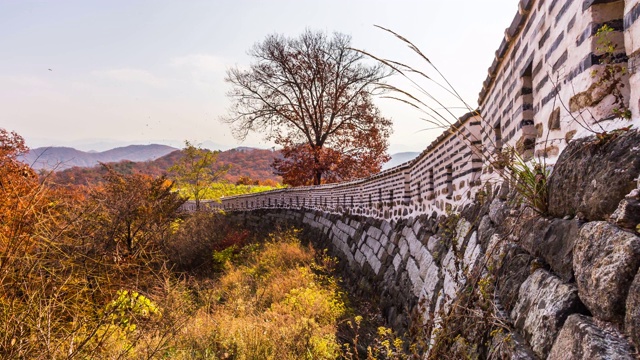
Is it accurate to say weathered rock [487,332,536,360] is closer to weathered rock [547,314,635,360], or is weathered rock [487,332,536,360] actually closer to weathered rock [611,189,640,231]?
weathered rock [547,314,635,360]

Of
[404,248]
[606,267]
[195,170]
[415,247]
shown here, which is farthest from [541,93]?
[195,170]

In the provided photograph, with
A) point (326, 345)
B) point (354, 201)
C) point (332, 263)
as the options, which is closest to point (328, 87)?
point (354, 201)

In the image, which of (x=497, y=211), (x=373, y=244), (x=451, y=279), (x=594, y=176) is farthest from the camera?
(x=373, y=244)

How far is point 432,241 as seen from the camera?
16.8ft

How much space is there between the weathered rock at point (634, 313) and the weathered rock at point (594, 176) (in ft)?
1.30

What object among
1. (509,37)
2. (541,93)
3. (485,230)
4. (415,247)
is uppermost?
(509,37)

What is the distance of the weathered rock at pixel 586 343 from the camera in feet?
4.09

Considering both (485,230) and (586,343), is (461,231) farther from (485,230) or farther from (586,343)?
(586,343)

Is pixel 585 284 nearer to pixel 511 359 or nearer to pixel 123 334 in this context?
pixel 511 359

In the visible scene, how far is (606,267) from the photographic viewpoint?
139cm

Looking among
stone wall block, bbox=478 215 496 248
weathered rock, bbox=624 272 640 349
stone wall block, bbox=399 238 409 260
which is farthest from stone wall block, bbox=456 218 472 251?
weathered rock, bbox=624 272 640 349

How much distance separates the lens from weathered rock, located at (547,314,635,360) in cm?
125

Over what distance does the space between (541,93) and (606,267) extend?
159 centimetres

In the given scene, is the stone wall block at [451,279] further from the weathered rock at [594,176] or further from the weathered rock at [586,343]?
the weathered rock at [586,343]
